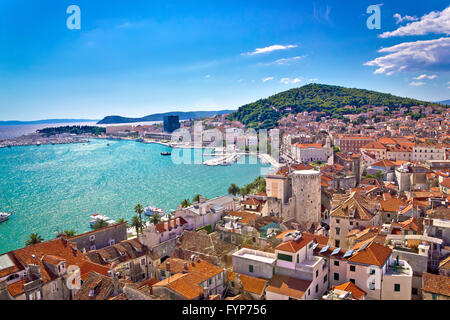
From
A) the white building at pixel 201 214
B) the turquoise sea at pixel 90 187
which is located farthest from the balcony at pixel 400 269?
the turquoise sea at pixel 90 187

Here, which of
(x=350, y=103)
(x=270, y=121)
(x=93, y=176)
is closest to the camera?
(x=93, y=176)

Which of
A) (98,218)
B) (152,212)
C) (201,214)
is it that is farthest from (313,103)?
(201,214)

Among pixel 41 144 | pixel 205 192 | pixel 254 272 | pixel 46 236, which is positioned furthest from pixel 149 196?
pixel 41 144

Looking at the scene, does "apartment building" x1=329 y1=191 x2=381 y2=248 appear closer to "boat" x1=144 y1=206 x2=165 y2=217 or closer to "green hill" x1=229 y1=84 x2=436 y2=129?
"boat" x1=144 y1=206 x2=165 y2=217
